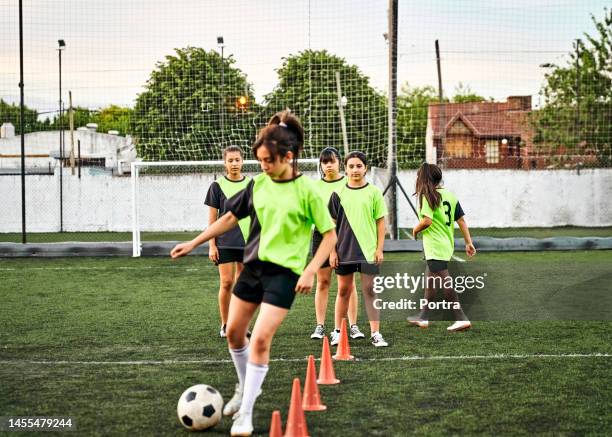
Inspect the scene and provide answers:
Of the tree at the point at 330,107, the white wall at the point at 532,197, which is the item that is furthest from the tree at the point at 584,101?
the tree at the point at 330,107

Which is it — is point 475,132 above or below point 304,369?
above

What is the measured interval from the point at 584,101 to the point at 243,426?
27.5 m

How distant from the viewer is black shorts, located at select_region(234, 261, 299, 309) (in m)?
5.00

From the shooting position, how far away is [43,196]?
2777cm

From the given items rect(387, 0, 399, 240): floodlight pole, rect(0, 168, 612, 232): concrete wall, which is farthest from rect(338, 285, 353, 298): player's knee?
rect(0, 168, 612, 232): concrete wall

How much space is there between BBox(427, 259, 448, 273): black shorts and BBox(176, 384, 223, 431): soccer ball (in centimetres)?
409

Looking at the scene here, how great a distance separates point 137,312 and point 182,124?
16491 millimetres

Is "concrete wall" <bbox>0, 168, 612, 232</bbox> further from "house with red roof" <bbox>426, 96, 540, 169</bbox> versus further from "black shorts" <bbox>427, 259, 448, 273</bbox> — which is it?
"black shorts" <bbox>427, 259, 448, 273</bbox>

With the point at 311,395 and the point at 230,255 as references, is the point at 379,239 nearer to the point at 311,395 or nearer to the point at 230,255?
the point at 230,255

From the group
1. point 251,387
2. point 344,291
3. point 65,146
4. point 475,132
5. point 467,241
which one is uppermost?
point 475,132

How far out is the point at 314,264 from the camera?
16.6 feet

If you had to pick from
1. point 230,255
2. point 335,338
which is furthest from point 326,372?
point 230,255

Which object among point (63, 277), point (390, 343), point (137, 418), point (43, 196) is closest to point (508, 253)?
point (63, 277)

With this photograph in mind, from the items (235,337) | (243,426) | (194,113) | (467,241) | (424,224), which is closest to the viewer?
(243,426)
